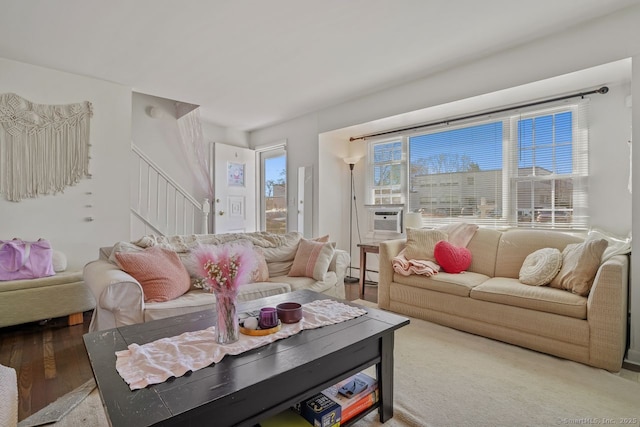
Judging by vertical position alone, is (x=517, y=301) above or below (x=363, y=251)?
below

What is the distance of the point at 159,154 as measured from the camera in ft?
16.4

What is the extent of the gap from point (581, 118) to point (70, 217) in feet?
17.1

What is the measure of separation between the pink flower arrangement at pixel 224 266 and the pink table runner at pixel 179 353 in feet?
0.77

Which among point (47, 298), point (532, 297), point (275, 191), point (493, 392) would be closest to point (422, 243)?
point (532, 297)

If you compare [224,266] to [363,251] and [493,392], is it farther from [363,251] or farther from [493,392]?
[363,251]

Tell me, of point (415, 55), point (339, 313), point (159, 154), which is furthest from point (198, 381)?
point (159, 154)

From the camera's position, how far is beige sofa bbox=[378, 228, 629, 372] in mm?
2125

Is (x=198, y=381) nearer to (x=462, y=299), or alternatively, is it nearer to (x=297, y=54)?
(x=462, y=299)

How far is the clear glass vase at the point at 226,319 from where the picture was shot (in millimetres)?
1376

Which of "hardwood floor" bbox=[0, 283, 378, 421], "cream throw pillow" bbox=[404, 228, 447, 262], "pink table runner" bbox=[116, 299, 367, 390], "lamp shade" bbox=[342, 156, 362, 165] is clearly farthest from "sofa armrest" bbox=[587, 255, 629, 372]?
"hardwood floor" bbox=[0, 283, 378, 421]

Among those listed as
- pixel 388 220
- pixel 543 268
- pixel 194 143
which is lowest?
pixel 543 268

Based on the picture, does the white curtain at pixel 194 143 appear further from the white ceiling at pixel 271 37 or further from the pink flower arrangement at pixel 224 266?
the pink flower arrangement at pixel 224 266

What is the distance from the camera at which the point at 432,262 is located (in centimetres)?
330

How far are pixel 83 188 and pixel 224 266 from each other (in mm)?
3169
